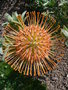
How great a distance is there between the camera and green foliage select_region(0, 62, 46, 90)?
7.75ft

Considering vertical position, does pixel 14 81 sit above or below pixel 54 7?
below

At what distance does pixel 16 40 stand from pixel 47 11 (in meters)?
0.76

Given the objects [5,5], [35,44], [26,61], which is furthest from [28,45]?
[5,5]

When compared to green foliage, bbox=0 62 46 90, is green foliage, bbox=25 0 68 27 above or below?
Answer: above

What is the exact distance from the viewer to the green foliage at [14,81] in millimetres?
2361

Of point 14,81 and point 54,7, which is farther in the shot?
point 54,7

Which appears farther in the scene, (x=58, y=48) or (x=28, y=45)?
(x=58, y=48)

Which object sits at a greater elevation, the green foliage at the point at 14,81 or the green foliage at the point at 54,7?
the green foliage at the point at 54,7

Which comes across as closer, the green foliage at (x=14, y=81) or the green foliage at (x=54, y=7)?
the green foliage at (x=14, y=81)

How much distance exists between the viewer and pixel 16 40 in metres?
2.01

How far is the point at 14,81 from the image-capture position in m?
2.40

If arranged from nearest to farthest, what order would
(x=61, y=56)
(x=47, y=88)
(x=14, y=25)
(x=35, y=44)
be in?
(x=35, y=44) < (x=14, y=25) < (x=47, y=88) < (x=61, y=56)

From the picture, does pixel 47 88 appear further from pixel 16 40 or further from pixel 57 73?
pixel 16 40

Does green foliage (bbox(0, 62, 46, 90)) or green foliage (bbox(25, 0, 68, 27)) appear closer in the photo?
green foliage (bbox(0, 62, 46, 90))
